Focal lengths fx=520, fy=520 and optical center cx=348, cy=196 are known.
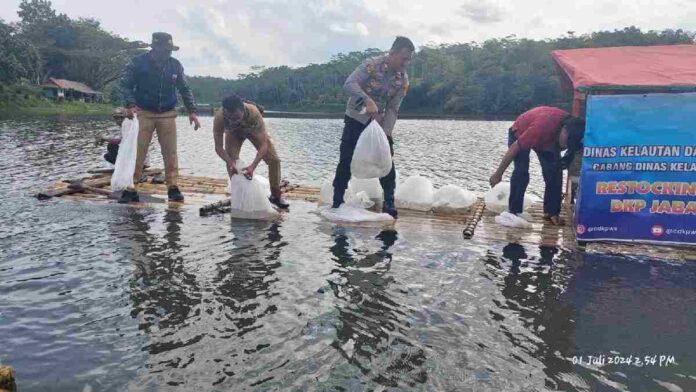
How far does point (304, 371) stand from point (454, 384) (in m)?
0.95

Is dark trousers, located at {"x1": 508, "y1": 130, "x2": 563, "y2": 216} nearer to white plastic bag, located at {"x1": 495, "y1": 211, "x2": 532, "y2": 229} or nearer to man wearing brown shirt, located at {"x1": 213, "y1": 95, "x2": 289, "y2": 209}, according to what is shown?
white plastic bag, located at {"x1": 495, "y1": 211, "x2": 532, "y2": 229}

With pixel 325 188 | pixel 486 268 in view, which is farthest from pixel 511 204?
pixel 325 188

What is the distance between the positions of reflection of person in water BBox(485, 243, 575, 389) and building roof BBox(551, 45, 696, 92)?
80.2 inches

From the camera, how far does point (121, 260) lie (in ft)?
18.0

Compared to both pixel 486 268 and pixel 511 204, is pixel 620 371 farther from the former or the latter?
pixel 511 204

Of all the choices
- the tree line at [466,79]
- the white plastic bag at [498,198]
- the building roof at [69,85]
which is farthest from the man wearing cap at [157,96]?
the building roof at [69,85]

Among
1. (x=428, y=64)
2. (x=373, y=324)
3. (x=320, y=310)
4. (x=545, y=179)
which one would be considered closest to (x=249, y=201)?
(x=320, y=310)

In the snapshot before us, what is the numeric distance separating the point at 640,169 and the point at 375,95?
332 centimetres

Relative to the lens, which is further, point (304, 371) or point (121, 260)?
point (121, 260)

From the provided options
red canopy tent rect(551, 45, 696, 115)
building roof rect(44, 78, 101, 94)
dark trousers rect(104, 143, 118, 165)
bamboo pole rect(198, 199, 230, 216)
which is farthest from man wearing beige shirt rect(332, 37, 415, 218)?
building roof rect(44, 78, 101, 94)

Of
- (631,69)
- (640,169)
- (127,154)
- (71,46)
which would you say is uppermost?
(71,46)

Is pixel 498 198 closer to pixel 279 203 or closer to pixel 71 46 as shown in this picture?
pixel 279 203

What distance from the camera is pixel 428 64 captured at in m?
118

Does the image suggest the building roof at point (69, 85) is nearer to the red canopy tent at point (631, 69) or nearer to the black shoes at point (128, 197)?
the black shoes at point (128, 197)
